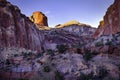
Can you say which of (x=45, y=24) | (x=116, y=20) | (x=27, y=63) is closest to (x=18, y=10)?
(x=116, y=20)

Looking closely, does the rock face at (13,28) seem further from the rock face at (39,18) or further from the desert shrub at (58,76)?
the rock face at (39,18)

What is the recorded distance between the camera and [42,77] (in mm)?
22203

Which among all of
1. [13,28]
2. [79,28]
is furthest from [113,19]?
[79,28]

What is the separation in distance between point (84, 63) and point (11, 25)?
2835 centimetres

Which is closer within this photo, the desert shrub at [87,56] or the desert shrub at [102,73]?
the desert shrub at [102,73]

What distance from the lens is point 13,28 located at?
161 feet

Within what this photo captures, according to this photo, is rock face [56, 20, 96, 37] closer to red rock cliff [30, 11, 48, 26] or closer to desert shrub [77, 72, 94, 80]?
red rock cliff [30, 11, 48, 26]

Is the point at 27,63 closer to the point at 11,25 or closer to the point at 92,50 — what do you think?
the point at 92,50

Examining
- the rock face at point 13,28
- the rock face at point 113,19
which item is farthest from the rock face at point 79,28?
the rock face at point 13,28

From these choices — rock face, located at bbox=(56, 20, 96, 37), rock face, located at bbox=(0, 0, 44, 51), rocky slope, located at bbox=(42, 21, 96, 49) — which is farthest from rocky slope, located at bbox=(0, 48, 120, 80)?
rock face, located at bbox=(56, 20, 96, 37)

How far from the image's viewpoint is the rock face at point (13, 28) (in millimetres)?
47250

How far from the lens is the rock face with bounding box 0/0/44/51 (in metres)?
47.2

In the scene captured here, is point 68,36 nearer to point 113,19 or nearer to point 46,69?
point 113,19

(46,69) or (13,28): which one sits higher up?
(13,28)
